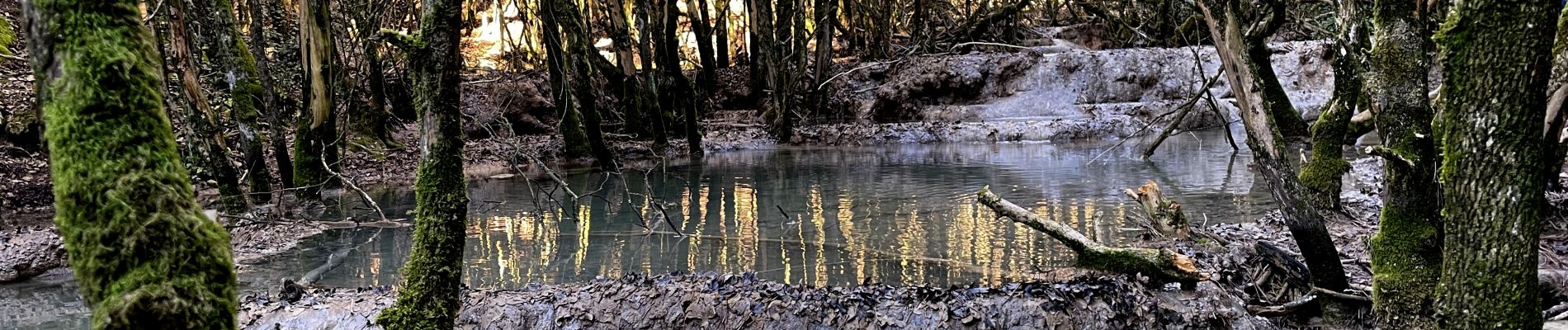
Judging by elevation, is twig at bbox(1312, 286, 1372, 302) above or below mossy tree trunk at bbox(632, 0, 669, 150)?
below

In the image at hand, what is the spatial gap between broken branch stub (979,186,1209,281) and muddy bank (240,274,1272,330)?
0.14m

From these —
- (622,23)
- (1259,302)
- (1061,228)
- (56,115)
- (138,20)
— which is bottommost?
(1259,302)

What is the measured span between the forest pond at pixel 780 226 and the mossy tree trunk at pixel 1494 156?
8.28ft

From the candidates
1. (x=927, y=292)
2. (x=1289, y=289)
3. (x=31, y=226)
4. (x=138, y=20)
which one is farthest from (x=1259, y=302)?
(x=31, y=226)

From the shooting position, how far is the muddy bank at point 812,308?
4375 millimetres

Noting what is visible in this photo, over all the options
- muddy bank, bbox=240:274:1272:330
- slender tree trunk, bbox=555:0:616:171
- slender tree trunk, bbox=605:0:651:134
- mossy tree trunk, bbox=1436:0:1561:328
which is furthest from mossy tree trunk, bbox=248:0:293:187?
mossy tree trunk, bbox=1436:0:1561:328

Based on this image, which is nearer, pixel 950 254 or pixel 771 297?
pixel 771 297

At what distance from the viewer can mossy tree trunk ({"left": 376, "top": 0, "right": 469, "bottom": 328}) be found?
327 cm

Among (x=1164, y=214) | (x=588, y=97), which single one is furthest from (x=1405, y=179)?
(x=588, y=97)

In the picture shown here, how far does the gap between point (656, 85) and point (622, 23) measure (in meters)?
1.46

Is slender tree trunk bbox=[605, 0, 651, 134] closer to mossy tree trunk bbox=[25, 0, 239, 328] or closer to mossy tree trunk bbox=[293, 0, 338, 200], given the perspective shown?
mossy tree trunk bbox=[293, 0, 338, 200]

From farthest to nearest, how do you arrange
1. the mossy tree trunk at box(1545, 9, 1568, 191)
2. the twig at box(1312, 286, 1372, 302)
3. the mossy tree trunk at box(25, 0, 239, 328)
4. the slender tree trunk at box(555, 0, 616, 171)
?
the slender tree trunk at box(555, 0, 616, 171), the twig at box(1312, 286, 1372, 302), the mossy tree trunk at box(1545, 9, 1568, 191), the mossy tree trunk at box(25, 0, 239, 328)

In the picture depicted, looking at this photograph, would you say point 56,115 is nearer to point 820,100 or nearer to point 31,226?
point 31,226

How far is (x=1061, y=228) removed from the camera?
531 cm
